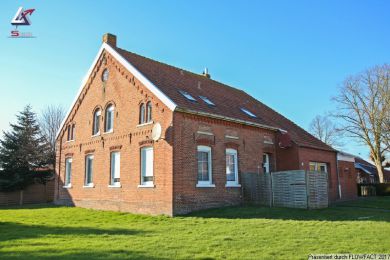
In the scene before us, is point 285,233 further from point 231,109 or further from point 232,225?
point 231,109

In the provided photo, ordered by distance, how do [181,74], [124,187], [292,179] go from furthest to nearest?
[181,74] < [124,187] < [292,179]

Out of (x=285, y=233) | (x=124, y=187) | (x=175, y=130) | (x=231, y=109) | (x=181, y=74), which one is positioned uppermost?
(x=181, y=74)

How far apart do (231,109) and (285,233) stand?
11.3 meters

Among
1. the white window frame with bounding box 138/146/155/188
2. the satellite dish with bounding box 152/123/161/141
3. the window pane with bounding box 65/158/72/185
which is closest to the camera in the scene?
the satellite dish with bounding box 152/123/161/141

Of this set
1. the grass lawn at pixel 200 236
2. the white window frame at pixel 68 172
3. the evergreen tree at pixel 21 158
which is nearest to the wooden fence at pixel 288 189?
the grass lawn at pixel 200 236

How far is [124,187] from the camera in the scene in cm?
1833

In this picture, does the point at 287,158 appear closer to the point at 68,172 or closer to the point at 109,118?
the point at 109,118

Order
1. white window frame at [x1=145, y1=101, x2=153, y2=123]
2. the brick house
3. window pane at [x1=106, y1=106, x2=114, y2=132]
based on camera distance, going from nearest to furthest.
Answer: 1. the brick house
2. white window frame at [x1=145, y1=101, x2=153, y2=123]
3. window pane at [x1=106, y1=106, x2=114, y2=132]

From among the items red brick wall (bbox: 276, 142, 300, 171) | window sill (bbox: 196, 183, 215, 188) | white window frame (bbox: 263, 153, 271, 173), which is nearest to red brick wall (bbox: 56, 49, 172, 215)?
window sill (bbox: 196, 183, 215, 188)

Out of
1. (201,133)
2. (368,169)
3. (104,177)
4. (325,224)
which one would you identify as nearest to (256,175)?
(201,133)

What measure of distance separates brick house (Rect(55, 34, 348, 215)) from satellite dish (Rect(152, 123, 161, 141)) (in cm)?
9

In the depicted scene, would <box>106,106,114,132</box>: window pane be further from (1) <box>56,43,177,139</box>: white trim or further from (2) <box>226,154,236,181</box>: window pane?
Result: (2) <box>226,154,236,181</box>: window pane

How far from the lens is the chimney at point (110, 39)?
70.5ft

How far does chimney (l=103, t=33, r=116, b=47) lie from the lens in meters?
21.5
